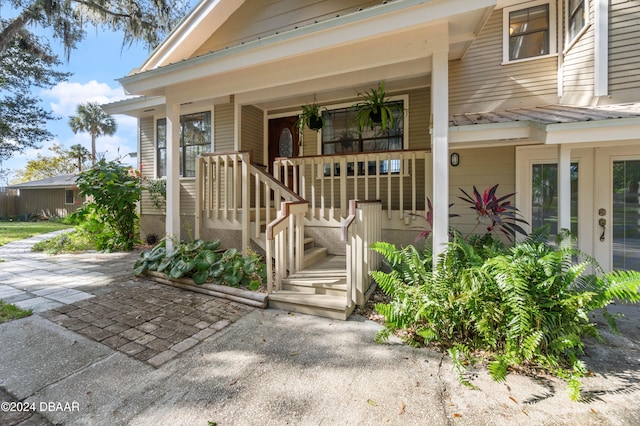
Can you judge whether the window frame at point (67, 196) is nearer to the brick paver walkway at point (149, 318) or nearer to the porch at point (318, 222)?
the porch at point (318, 222)

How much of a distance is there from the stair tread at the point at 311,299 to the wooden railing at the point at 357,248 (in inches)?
4.9

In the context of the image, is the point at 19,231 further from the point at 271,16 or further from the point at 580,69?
the point at 580,69

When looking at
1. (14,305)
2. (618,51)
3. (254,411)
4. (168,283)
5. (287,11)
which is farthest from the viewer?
(287,11)

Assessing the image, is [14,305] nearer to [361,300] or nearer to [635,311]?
[361,300]

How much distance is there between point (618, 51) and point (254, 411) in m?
6.10

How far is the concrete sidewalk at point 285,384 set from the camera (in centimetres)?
185

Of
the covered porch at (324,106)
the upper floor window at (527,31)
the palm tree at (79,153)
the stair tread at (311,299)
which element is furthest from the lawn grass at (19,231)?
the palm tree at (79,153)

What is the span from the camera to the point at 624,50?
3.94 metres

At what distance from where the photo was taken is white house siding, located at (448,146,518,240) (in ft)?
15.5

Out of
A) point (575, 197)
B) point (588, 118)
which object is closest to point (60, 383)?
point (588, 118)

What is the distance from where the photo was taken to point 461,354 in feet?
8.38

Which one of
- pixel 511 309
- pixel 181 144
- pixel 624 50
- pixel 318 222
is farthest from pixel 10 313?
pixel 624 50

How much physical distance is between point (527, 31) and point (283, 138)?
4.98 m

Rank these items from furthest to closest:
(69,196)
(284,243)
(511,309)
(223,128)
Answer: (69,196) < (223,128) < (284,243) < (511,309)
